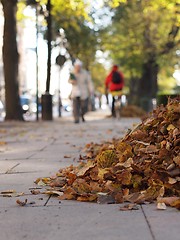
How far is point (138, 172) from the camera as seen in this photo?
5.27 m

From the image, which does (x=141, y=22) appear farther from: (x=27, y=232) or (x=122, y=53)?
(x=27, y=232)

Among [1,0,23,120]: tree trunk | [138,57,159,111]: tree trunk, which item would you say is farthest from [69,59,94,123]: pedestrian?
[138,57,159,111]: tree trunk

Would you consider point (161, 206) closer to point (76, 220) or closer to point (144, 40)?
point (76, 220)

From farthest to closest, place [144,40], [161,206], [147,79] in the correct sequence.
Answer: [147,79], [144,40], [161,206]

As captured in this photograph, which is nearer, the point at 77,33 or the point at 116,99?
the point at 116,99

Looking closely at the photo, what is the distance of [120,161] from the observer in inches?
220

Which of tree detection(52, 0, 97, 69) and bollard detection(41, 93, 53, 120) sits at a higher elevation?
tree detection(52, 0, 97, 69)

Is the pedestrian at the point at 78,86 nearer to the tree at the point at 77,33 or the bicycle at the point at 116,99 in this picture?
the bicycle at the point at 116,99

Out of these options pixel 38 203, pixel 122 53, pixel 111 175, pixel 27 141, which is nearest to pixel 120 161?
pixel 111 175

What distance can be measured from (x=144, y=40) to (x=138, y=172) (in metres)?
30.0

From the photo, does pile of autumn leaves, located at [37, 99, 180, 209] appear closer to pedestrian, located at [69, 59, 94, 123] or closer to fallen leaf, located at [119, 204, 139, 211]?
fallen leaf, located at [119, 204, 139, 211]

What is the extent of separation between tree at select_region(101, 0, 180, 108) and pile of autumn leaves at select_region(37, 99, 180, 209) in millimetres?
27168

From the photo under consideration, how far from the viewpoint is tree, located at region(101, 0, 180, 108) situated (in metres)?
33.8

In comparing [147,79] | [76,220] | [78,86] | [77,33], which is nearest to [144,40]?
[147,79]
